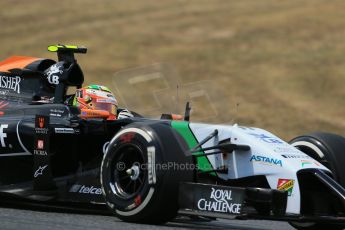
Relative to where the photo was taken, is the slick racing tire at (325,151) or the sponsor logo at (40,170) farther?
the sponsor logo at (40,170)

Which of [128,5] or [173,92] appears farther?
[128,5]

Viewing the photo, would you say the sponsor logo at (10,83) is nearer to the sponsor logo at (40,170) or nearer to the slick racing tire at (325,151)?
the sponsor logo at (40,170)

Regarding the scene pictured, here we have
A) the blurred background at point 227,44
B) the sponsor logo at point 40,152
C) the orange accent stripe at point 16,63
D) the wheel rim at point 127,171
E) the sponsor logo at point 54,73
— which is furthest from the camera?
the blurred background at point 227,44

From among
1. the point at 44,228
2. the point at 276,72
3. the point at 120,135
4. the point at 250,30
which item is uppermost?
the point at 250,30

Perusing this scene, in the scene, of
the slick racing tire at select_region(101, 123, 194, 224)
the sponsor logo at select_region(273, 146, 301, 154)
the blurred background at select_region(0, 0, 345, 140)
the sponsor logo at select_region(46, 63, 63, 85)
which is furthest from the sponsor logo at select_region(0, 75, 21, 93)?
the blurred background at select_region(0, 0, 345, 140)

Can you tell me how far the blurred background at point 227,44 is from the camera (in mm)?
17578

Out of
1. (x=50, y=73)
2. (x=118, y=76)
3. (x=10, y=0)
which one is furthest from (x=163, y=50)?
(x=118, y=76)

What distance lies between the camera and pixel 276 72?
19.7 meters

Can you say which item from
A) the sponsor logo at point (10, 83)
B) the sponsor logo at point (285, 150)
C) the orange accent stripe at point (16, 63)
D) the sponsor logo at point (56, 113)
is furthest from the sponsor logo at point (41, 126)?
the sponsor logo at point (285, 150)

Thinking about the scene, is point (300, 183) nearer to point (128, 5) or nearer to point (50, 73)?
point (50, 73)

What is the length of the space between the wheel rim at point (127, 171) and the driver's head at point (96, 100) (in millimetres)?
1423

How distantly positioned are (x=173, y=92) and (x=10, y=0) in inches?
808

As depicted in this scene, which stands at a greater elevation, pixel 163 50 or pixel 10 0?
pixel 10 0

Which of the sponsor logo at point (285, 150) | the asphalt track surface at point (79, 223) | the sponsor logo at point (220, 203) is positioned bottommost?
the asphalt track surface at point (79, 223)
